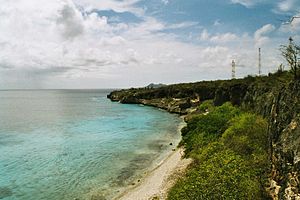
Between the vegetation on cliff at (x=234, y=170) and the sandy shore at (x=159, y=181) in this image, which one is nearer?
the vegetation on cliff at (x=234, y=170)

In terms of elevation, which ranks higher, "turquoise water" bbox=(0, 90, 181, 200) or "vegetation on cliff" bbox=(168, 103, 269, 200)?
"vegetation on cliff" bbox=(168, 103, 269, 200)

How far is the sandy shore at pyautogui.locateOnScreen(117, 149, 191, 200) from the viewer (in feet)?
77.1

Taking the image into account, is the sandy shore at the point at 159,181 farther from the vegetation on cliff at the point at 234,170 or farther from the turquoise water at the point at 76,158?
the vegetation on cliff at the point at 234,170

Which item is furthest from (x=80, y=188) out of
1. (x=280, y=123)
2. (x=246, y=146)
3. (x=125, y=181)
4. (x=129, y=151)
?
(x=280, y=123)

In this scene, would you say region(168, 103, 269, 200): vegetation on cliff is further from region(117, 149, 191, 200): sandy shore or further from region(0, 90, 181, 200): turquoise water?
region(0, 90, 181, 200): turquoise water

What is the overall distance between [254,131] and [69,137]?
37390 millimetres

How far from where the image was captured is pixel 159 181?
2627 cm

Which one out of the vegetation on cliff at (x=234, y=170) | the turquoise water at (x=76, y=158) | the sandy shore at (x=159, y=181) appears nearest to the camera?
the vegetation on cliff at (x=234, y=170)

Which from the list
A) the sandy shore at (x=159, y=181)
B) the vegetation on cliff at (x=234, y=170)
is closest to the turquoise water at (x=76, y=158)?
the sandy shore at (x=159, y=181)

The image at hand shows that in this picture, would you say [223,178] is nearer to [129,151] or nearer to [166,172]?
[166,172]

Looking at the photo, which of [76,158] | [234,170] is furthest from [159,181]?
[76,158]

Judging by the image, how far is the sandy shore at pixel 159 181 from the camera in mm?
23500

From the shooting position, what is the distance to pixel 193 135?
3703 cm

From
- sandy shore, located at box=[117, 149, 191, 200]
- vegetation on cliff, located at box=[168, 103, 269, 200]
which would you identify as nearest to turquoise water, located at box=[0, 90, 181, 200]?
sandy shore, located at box=[117, 149, 191, 200]
